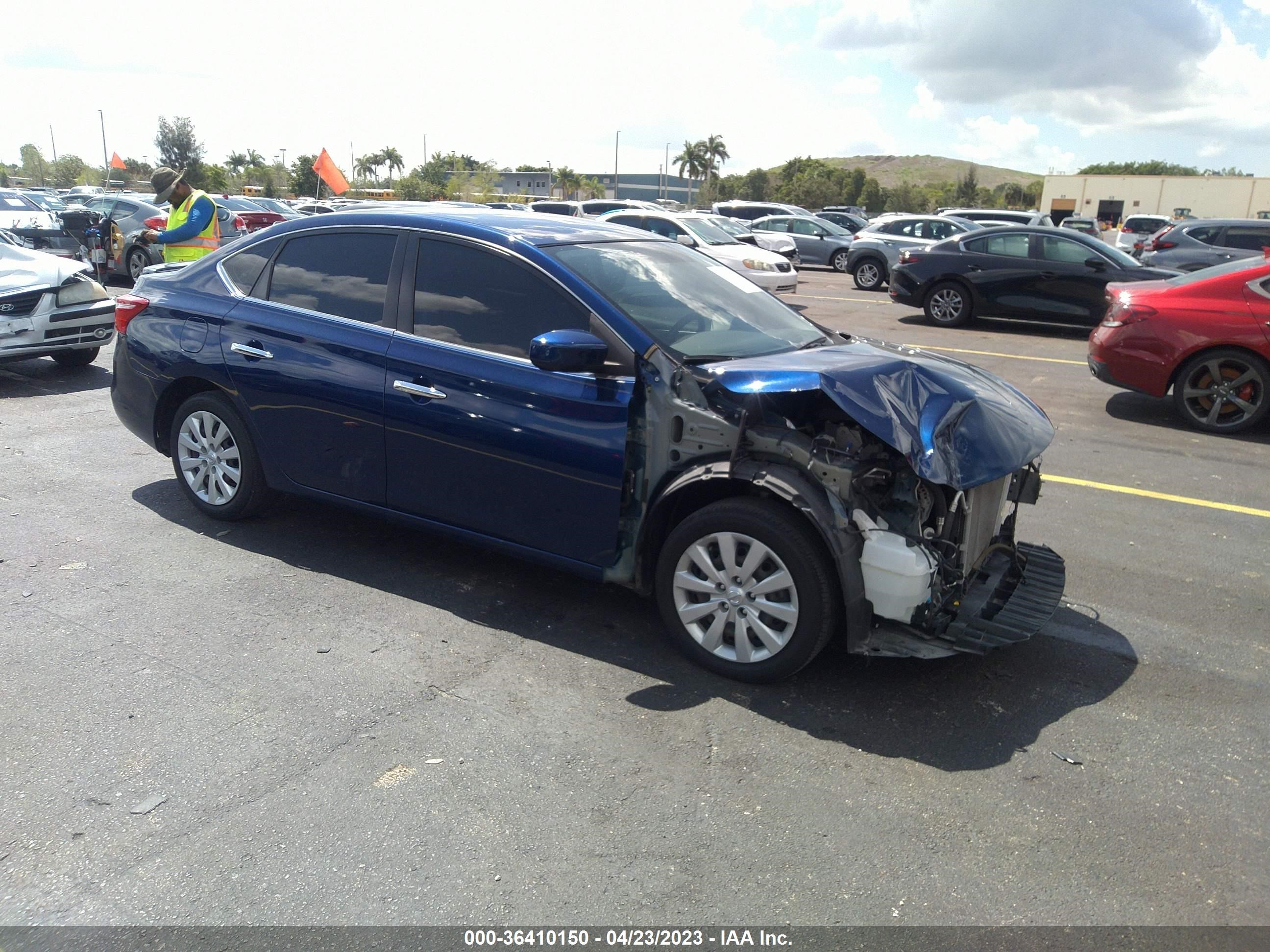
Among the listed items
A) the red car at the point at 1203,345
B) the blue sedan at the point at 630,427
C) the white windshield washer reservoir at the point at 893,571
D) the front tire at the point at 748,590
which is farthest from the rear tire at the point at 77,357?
the red car at the point at 1203,345

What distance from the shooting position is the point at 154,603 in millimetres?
4621

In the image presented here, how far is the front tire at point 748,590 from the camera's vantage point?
3752 millimetres

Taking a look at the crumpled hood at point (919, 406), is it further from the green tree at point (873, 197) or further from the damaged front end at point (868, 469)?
the green tree at point (873, 197)

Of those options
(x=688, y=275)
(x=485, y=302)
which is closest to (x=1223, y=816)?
(x=688, y=275)

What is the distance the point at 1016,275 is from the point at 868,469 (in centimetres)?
1175

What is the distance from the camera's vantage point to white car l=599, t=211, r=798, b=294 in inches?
628

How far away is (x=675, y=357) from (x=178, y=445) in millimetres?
3173

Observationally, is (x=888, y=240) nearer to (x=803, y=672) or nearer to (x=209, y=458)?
(x=209, y=458)

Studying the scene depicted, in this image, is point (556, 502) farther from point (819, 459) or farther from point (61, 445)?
point (61, 445)

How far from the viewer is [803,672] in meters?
4.11

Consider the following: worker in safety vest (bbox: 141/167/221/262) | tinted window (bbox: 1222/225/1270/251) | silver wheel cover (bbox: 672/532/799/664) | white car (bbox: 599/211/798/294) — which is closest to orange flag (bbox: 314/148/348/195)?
white car (bbox: 599/211/798/294)

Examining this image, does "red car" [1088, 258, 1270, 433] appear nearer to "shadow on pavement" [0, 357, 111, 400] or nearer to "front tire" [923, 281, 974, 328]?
"front tire" [923, 281, 974, 328]

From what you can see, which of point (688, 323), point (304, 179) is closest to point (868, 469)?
point (688, 323)

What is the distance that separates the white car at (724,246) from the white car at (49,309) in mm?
7534
